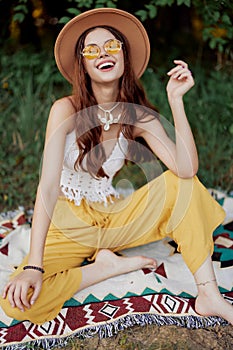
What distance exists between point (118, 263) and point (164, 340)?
41 cm

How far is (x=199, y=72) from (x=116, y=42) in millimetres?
2076

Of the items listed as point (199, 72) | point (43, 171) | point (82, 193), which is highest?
point (199, 72)

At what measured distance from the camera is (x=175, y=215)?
6.40 ft

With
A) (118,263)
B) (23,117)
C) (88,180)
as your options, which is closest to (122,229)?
(118,263)

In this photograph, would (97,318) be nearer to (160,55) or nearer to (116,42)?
(116,42)

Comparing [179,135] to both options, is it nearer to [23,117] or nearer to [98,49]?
[98,49]

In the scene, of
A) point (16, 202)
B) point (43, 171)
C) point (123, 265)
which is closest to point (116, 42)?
point (43, 171)

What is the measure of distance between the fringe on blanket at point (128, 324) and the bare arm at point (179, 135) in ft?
1.68

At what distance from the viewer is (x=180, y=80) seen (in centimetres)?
191

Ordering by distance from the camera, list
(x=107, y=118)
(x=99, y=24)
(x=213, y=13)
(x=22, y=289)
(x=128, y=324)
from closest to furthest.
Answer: (x=22, y=289)
(x=128, y=324)
(x=99, y=24)
(x=107, y=118)
(x=213, y=13)

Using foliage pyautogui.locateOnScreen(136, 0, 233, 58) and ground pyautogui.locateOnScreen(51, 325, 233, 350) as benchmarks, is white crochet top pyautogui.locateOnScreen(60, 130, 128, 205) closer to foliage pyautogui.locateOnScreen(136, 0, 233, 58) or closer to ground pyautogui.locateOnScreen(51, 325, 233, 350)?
ground pyautogui.locateOnScreen(51, 325, 233, 350)

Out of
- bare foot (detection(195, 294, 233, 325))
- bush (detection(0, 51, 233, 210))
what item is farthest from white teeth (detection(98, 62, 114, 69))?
bush (detection(0, 51, 233, 210))

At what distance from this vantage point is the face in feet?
6.20

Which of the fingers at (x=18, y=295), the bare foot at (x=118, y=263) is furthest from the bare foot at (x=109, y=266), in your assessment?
the fingers at (x=18, y=295)
